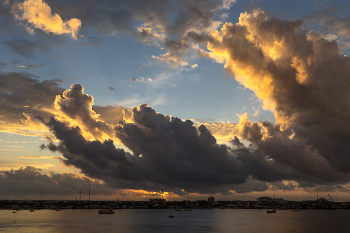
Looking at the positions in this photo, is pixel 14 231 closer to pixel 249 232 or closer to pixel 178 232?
pixel 178 232

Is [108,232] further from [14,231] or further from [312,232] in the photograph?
[312,232]

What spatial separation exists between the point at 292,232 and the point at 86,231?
98.2 m

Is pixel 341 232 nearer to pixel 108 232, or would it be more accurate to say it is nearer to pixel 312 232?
pixel 312 232

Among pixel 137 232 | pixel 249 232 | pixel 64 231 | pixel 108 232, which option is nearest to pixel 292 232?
pixel 249 232

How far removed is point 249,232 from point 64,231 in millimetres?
88685

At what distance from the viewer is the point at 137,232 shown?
453 feet

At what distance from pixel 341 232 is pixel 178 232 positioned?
3029 inches

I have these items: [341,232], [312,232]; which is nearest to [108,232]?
[312,232]

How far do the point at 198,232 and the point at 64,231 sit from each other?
6430 cm

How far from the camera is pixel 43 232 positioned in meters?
137

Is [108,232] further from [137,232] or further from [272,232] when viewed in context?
[272,232]

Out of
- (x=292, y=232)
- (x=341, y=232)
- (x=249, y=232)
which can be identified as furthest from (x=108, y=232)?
(x=341, y=232)

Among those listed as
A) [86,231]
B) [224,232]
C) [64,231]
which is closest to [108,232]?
[86,231]

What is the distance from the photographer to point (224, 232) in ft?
452
